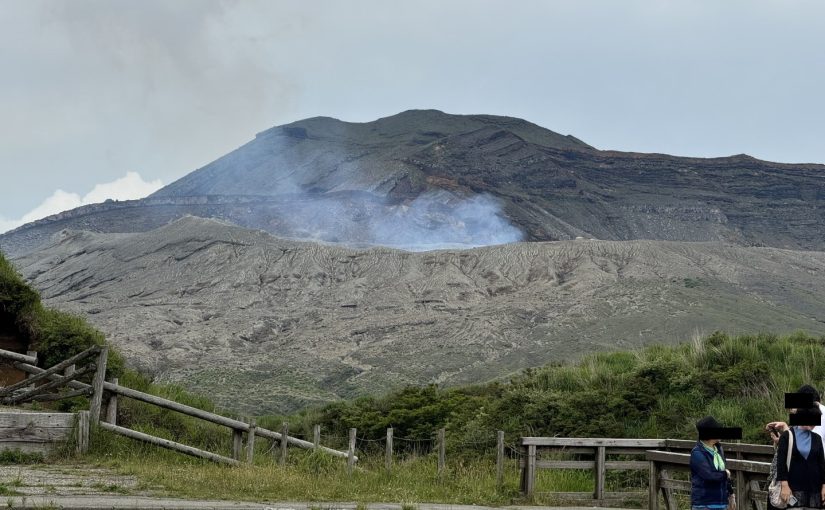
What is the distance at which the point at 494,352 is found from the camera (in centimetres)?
4791

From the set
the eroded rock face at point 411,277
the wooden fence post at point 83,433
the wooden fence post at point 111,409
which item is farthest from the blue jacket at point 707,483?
the eroded rock face at point 411,277

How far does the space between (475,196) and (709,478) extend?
106860mm

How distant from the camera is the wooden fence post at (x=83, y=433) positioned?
42.0 ft

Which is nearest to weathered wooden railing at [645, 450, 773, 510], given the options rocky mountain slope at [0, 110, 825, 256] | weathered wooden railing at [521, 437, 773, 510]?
weathered wooden railing at [521, 437, 773, 510]

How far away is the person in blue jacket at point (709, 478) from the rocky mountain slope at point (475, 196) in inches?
3289

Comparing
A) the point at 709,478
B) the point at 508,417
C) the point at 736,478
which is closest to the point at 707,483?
the point at 709,478

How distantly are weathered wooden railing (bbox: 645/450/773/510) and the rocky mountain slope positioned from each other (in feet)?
265

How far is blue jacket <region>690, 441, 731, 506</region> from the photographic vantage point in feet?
26.0

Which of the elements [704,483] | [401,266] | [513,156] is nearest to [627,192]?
[513,156]

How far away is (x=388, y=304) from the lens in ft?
191

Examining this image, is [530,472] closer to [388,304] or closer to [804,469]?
[804,469]

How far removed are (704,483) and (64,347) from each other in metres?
15.9

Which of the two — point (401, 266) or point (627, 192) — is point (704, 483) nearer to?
point (401, 266)

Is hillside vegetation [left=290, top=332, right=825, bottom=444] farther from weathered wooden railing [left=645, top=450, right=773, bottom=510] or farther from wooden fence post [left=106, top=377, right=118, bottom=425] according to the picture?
wooden fence post [left=106, top=377, right=118, bottom=425]
